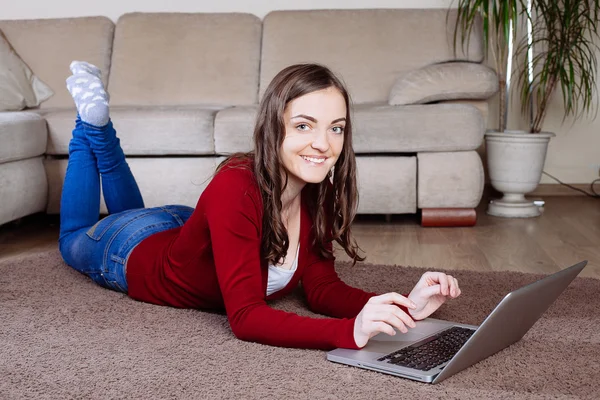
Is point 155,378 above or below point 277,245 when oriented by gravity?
below

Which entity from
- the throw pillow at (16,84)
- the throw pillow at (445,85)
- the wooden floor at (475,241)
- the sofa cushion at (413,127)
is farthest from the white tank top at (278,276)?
the throw pillow at (16,84)

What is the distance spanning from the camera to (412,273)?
85.4 inches

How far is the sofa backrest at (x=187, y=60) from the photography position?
357cm

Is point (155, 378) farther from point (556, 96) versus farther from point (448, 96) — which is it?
point (556, 96)

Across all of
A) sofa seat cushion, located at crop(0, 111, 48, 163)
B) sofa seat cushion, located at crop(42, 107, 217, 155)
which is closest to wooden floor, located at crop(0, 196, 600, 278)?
sofa seat cushion, located at crop(0, 111, 48, 163)

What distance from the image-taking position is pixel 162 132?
295cm

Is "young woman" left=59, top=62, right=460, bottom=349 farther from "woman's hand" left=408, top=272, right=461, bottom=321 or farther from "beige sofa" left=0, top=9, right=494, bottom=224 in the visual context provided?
"beige sofa" left=0, top=9, right=494, bottom=224

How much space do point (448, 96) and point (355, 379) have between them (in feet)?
6.14

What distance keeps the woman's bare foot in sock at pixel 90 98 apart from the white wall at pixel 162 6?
1.82 metres

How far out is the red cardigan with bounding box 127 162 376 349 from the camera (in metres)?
1.44

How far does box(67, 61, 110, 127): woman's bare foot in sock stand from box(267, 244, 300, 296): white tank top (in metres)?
0.77

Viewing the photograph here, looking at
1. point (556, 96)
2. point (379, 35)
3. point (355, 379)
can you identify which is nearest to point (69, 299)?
point (355, 379)

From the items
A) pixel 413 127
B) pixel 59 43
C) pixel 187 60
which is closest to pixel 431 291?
pixel 413 127

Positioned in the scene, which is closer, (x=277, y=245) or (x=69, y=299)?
(x=277, y=245)
